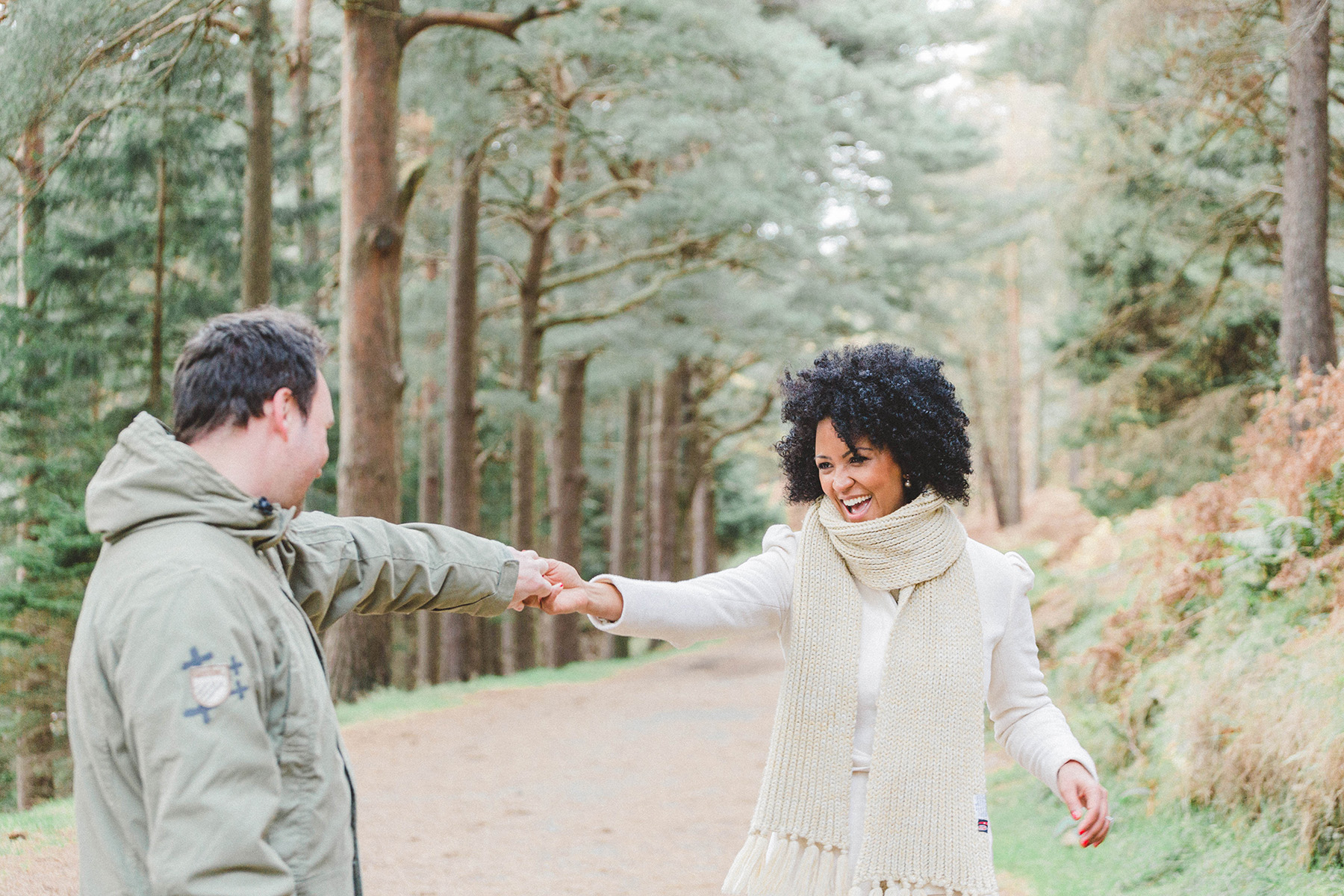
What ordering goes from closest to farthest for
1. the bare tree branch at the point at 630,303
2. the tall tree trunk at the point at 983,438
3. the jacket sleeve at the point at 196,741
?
the jacket sleeve at the point at 196,741
the bare tree branch at the point at 630,303
the tall tree trunk at the point at 983,438

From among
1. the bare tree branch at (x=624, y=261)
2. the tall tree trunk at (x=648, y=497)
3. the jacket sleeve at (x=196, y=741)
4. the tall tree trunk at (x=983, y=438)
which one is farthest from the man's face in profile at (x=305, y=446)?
the tall tree trunk at (x=983, y=438)

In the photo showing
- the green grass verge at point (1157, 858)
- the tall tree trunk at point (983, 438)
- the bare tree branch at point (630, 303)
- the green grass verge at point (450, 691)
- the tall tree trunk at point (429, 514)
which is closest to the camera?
the green grass verge at point (1157, 858)

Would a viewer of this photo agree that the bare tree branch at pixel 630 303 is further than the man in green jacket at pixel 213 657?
Yes

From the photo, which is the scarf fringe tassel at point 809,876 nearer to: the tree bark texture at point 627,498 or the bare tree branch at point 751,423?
→ the tree bark texture at point 627,498

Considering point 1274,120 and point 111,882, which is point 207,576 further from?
point 1274,120

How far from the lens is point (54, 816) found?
18.2 ft

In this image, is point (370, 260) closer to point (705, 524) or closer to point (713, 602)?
point (713, 602)

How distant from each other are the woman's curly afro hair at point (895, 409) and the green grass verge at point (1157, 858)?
2.57 m

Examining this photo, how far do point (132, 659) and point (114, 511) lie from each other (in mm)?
273

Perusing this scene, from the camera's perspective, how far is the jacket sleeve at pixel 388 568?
7.88ft

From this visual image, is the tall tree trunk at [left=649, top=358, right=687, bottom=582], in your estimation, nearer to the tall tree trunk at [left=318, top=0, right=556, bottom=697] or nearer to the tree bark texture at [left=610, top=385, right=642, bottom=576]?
the tree bark texture at [left=610, top=385, right=642, bottom=576]

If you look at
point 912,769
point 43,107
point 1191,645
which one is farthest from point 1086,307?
point 912,769

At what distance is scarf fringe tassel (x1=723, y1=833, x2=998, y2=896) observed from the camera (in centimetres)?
267

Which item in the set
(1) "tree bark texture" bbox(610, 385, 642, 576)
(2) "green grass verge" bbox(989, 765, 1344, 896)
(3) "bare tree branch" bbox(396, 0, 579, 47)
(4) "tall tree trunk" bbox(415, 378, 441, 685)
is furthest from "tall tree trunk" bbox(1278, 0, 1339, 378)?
(1) "tree bark texture" bbox(610, 385, 642, 576)
